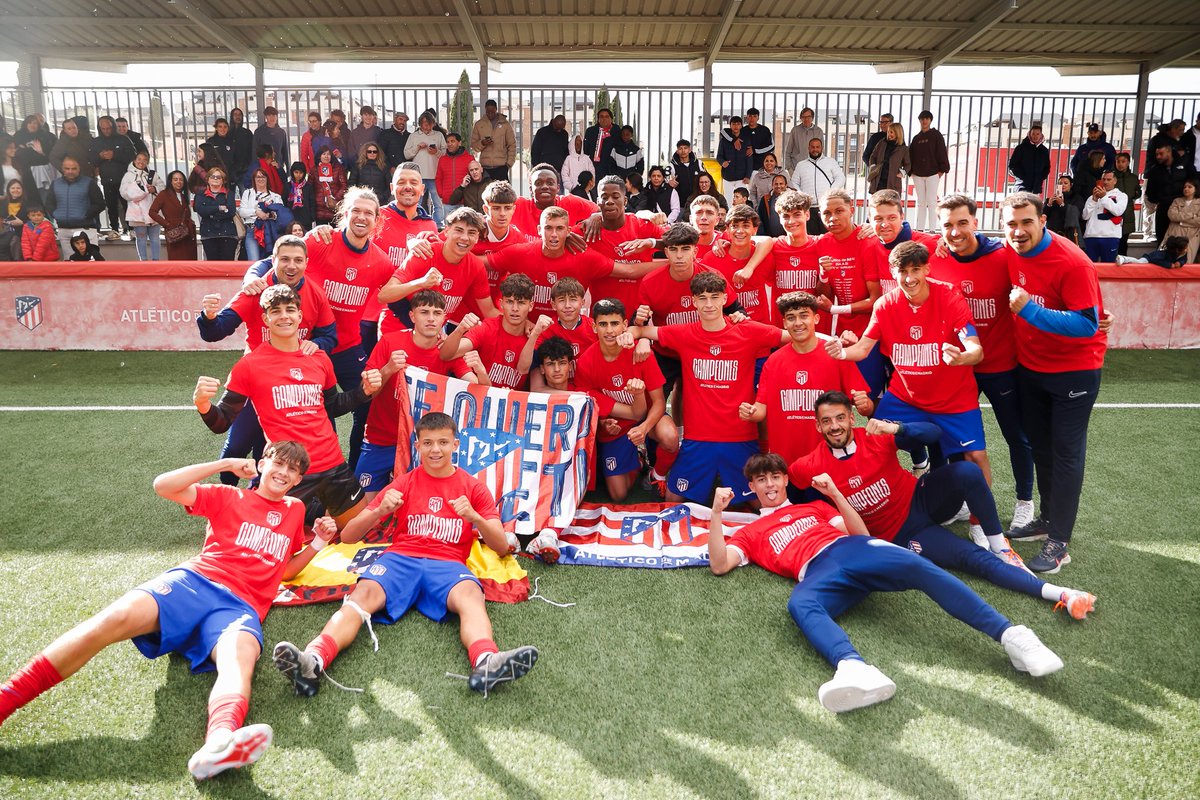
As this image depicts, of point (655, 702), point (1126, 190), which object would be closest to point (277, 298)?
point (655, 702)

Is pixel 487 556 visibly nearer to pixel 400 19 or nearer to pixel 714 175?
pixel 714 175

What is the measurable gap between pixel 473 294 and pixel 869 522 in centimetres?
339

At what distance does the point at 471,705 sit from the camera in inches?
136

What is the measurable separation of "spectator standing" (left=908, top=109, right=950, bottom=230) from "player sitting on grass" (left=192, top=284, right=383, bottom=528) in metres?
11.5

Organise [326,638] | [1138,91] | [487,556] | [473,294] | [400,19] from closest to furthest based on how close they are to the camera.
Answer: [326,638] < [487,556] < [473,294] < [400,19] < [1138,91]

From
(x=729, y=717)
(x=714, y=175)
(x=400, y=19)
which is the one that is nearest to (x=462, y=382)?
(x=729, y=717)

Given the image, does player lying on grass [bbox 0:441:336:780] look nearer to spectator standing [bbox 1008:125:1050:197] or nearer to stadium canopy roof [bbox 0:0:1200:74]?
stadium canopy roof [bbox 0:0:1200:74]

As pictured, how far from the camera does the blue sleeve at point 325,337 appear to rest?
5.64 m

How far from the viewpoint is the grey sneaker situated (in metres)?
4.72

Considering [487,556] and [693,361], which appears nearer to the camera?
[487,556]

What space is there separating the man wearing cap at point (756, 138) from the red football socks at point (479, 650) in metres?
11.7

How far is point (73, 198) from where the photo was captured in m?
13.5

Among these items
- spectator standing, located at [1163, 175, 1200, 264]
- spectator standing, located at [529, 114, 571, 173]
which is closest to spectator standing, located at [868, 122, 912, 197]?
spectator standing, located at [1163, 175, 1200, 264]

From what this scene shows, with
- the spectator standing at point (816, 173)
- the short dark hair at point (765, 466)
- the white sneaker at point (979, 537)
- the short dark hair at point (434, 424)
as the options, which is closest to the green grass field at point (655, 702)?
the white sneaker at point (979, 537)
